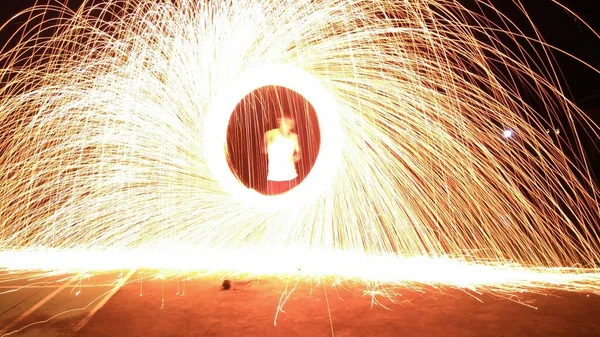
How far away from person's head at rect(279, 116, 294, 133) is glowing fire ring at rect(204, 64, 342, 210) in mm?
783

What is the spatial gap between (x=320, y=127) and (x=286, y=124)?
952 millimetres

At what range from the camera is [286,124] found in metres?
5.84

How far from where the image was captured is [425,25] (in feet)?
16.0

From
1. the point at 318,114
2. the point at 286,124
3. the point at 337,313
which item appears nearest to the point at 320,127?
the point at 318,114

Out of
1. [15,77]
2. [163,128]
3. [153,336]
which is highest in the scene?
[15,77]

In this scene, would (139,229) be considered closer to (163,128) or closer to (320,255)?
(163,128)

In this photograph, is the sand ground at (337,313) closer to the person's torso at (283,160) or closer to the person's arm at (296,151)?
the person's torso at (283,160)

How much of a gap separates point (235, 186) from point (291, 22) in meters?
1.99

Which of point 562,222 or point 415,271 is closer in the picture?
point 415,271

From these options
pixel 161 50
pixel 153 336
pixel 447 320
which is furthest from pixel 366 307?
pixel 161 50

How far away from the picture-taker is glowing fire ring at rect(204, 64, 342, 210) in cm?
A: 486

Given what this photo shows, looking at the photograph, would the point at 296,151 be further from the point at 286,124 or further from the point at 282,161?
the point at 286,124

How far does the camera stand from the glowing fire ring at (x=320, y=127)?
15.9 feet

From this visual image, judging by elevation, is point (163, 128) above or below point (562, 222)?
above
